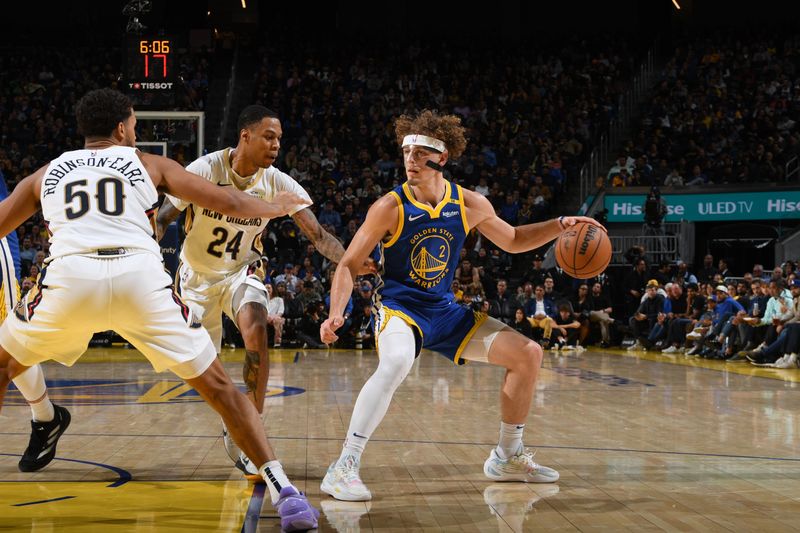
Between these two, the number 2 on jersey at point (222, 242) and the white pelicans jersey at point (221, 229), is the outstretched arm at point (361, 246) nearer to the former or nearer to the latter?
the white pelicans jersey at point (221, 229)

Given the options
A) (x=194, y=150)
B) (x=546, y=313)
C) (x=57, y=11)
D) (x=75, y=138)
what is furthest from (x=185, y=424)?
(x=57, y=11)

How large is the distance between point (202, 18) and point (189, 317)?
27.0m

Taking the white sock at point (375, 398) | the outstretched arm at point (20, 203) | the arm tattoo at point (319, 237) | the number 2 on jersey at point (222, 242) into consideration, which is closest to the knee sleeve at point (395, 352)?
the white sock at point (375, 398)

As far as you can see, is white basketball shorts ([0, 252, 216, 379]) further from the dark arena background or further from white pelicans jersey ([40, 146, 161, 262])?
the dark arena background

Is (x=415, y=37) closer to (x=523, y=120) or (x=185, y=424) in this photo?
(x=523, y=120)

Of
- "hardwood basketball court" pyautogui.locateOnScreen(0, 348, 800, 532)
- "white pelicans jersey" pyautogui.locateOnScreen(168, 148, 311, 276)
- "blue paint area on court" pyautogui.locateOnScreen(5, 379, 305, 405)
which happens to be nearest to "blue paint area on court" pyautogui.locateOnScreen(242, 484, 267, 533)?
"hardwood basketball court" pyautogui.locateOnScreen(0, 348, 800, 532)

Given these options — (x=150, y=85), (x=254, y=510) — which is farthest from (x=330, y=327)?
(x=150, y=85)

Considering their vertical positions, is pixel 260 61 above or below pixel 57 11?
below

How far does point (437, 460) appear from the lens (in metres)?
5.42

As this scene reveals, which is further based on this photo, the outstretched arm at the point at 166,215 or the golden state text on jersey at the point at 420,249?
the outstretched arm at the point at 166,215

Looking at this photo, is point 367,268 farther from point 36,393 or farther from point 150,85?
point 150,85

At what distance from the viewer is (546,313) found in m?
16.9

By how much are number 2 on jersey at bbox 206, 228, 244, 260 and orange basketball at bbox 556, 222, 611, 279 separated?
1.92 metres

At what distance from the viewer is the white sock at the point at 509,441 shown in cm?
492
